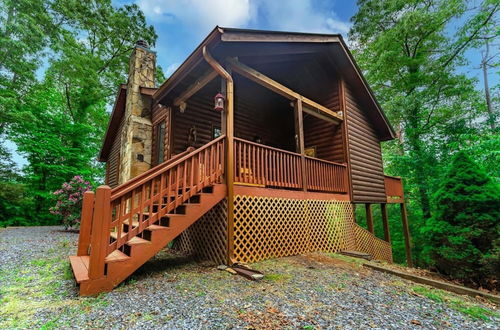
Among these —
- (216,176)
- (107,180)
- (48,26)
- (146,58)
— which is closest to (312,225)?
(216,176)

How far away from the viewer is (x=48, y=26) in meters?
14.0

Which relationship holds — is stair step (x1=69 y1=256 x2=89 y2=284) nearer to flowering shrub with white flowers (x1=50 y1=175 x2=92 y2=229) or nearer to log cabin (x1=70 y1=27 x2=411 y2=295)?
log cabin (x1=70 y1=27 x2=411 y2=295)

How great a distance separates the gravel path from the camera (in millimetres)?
2391

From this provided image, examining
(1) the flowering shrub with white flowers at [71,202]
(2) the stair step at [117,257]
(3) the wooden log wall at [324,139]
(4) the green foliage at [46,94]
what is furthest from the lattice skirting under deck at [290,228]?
(4) the green foliage at [46,94]

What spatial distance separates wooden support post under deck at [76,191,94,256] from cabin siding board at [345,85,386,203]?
291 inches

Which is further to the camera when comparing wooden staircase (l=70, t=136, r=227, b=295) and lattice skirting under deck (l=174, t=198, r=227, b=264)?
lattice skirting under deck (l=174, t=198, r=227, b=264)

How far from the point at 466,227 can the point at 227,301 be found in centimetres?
519

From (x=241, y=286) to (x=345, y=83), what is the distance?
824cm

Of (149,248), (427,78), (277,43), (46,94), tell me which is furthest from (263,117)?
(46,94)

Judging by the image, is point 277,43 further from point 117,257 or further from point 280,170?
point 117,257

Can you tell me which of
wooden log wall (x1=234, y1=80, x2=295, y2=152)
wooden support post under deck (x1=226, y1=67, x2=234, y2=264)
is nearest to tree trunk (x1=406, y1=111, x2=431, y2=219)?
wooden log wall (x1=234, y1=80, x2=295, y2=152)

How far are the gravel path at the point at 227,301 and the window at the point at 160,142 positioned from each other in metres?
4.24

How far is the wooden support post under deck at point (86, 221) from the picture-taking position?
162 inches

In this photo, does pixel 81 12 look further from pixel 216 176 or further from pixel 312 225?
pixel 312 225
